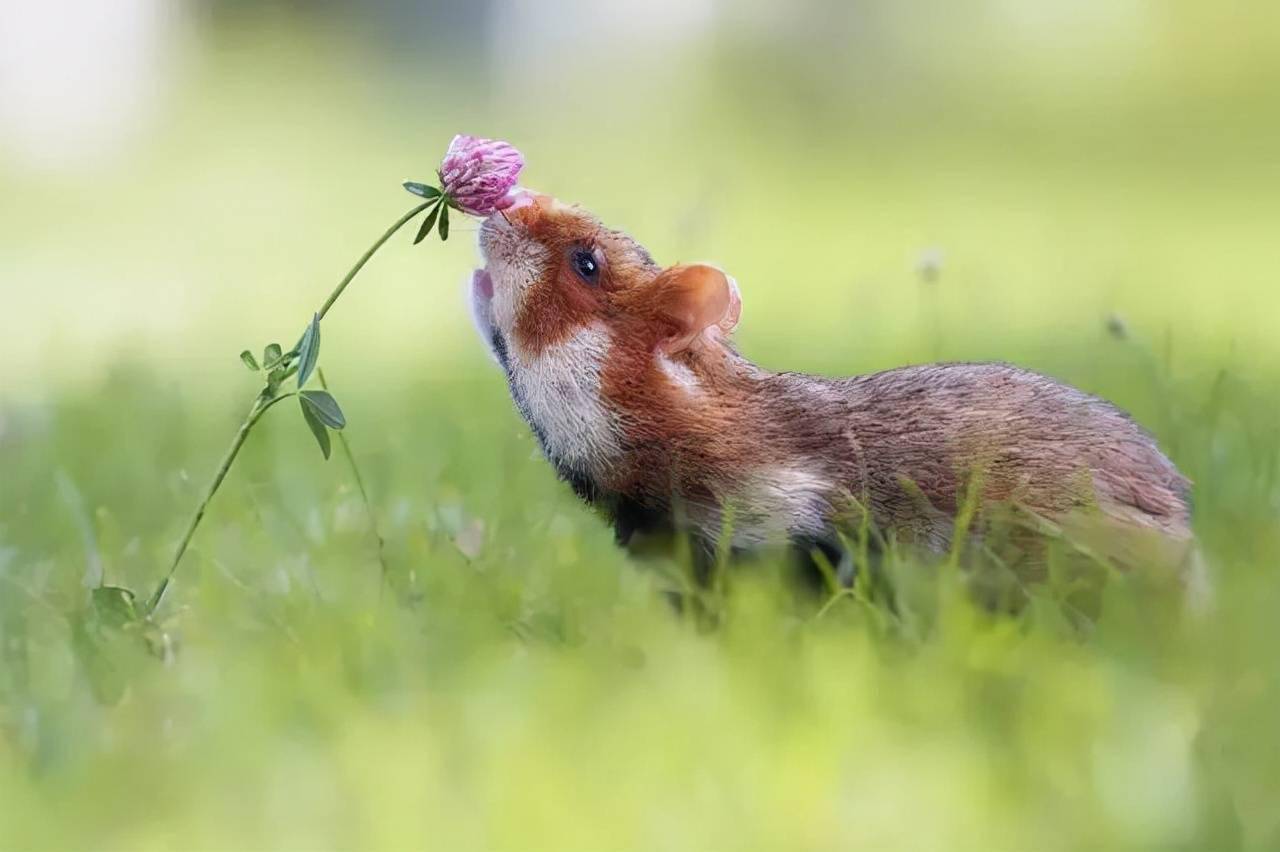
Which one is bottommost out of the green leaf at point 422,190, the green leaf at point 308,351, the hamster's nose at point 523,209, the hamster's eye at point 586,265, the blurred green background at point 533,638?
the blurred green background at point 533,638

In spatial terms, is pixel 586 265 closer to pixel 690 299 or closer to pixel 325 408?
pixel 690 299

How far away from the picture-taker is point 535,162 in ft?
33.9

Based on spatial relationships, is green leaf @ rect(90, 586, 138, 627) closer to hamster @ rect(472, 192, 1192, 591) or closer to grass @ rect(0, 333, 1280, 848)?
grass @ rect(0, 333, 1280, 848)

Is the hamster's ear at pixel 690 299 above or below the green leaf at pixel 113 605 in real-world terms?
above

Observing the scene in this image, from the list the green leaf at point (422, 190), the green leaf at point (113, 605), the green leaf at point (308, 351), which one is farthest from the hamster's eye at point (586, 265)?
the green leaf at point (113, 605)

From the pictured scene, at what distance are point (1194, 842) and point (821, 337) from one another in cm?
435

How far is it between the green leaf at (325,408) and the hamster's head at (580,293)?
373 millimetres

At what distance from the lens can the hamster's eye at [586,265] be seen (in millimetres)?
2934

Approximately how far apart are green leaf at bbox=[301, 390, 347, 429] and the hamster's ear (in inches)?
24.1

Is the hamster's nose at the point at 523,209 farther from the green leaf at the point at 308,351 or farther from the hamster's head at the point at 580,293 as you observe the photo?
the green leaf at the point at 308,351

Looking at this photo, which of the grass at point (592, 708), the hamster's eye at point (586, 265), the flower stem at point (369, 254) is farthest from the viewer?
the hamster's eye at point (586, 265)

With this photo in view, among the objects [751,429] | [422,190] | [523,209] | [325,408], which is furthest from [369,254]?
[751,429]

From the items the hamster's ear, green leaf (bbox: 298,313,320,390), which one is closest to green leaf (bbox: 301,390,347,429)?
green leaf (bbox: 298,313,320,390)

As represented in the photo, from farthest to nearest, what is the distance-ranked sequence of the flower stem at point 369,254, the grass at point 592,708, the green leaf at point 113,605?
1. the green leaf at point 113,605
2. the flower stem at point 369,254
3. the grass at point 592,708
